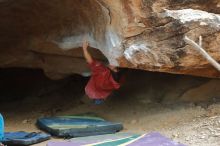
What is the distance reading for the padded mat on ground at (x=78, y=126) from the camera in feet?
11.2

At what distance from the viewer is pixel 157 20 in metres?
3.27

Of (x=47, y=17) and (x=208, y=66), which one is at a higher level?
(x=47, y=17)

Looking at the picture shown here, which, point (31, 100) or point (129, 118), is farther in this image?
point (31, 100)

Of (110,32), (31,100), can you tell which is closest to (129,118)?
(110,32)

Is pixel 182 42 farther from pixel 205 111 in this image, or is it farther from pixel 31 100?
pixel 31 100

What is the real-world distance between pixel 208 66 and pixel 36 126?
1644mm

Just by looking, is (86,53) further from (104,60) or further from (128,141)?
(128,141)

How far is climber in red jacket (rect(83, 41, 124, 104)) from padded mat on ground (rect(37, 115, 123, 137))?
0.36 m

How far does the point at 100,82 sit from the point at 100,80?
2 centimetres

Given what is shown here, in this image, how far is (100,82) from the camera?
4.05 meters

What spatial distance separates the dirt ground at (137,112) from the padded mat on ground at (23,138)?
91mm

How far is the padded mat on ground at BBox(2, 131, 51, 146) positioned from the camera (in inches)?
127

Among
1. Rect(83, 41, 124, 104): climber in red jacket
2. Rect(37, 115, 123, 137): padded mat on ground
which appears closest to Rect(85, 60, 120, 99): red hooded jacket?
Rect(83, 41, 124, 104): climber in red jacket

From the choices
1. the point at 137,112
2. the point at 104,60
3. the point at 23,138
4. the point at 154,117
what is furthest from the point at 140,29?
the point at 23,138
